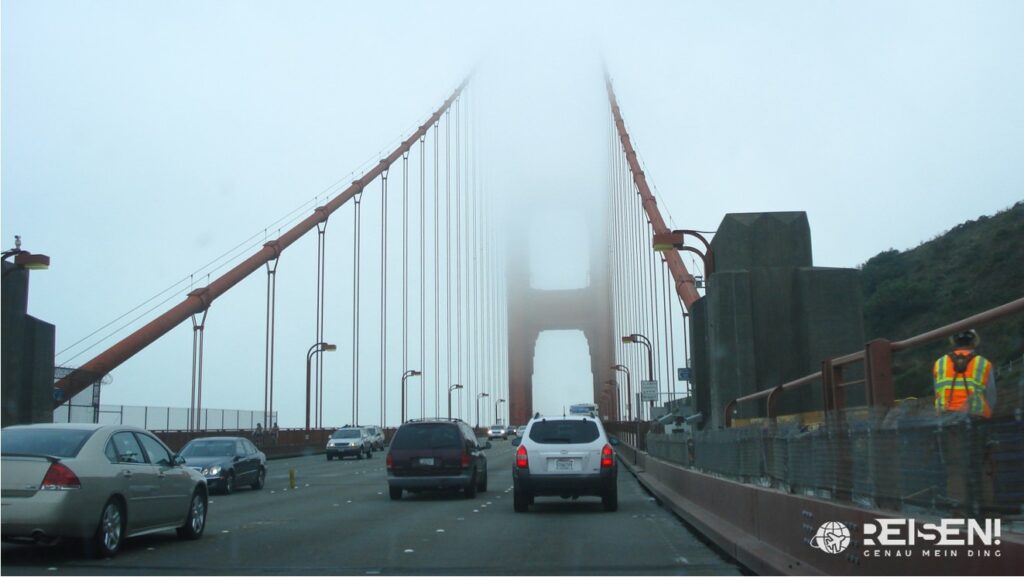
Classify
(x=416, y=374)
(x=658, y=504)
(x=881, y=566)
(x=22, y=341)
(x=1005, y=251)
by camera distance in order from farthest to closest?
(x=416, y=374) → (x=1005, y=251) → (x=22, y=341) → (x=658, y=504) → (x=881, y=566)

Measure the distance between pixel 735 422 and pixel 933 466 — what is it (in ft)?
33.1

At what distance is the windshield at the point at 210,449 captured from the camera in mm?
24656

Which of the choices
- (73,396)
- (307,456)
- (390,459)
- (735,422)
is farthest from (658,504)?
(307,456)

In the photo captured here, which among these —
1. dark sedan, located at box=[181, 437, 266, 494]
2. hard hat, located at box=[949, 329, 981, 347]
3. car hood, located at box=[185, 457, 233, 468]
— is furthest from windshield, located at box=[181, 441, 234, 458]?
hard hat, located at box=[949, 329, 981, 347]

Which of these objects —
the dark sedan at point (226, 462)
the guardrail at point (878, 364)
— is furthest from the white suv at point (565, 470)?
the dark sedan at point (226, 462)

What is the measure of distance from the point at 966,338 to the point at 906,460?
0.97m

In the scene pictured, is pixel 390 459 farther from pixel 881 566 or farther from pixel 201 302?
pixel 201 302

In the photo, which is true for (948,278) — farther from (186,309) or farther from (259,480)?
(259,480)

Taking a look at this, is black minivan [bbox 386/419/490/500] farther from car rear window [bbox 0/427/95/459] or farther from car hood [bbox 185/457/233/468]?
car rear window [bbox 0/427/95/459]

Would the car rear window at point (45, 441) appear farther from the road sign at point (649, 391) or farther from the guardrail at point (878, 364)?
the road sign at point (649, 391)

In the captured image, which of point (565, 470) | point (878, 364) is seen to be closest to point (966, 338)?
point (878, 364)

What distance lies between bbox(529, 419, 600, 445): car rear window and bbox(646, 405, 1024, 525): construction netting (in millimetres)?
7248

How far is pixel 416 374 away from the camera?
8412cm

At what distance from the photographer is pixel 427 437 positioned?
71.2 feet
